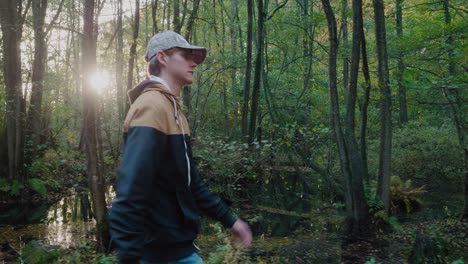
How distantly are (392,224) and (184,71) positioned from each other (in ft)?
28.2

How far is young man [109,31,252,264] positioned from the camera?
6.33ft

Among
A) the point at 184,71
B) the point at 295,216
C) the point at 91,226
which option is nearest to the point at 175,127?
the point at 184,71

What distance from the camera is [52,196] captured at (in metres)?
14.5

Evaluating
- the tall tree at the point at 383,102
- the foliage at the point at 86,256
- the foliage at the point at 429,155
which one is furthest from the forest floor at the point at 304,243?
the foliage at the point at 429,155

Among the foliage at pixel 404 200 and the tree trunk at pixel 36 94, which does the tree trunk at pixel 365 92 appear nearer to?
the foliage at pixel 404 200

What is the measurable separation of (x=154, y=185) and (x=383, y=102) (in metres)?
8.45

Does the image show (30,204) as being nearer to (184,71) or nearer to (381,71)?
(381,71)

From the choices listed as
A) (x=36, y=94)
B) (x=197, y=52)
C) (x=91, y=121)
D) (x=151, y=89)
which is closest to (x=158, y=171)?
(x=151, y=89)

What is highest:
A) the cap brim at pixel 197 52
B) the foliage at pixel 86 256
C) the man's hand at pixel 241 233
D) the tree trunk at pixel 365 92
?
the tree trunk at pixel 365 92

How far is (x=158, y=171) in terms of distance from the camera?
6.77ft

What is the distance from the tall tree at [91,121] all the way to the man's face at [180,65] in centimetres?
578

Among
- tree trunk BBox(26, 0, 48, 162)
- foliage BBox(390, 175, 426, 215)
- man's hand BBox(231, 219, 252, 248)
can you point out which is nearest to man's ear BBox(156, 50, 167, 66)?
man's hand BBox(231, 219, 252, 248)

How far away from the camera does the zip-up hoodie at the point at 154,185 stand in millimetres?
1923

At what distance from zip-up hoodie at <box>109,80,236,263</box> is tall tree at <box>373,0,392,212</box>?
7.93 m
